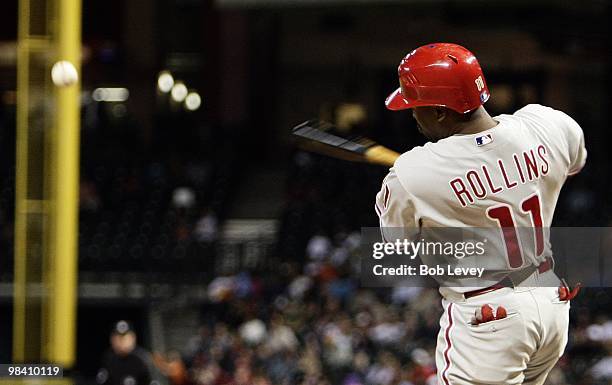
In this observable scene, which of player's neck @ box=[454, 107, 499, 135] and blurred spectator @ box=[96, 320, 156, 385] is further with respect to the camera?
blurred spectator @ box=[96, 320, 156, 385]

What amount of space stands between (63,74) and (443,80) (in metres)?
3.36

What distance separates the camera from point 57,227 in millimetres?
6512

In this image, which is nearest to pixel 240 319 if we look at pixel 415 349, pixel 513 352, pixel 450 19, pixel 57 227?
pixel 415 349

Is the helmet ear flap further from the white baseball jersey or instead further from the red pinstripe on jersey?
the red pinstripe on jersey

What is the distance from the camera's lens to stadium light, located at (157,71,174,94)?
19516 millimetres

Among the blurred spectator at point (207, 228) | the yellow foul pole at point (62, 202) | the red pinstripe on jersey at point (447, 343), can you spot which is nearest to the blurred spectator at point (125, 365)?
the yellow foul pole at point (62, 202)

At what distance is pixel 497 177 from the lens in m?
3.39

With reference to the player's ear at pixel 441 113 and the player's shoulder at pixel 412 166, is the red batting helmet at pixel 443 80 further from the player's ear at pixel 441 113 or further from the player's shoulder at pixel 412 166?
the player's shoulder at pixel 412 166

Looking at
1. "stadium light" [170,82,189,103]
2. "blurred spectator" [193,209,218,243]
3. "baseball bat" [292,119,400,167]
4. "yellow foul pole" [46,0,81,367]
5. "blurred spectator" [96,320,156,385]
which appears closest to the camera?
"baseball bat" [292,119,400,167]

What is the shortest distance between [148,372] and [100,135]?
9976mm

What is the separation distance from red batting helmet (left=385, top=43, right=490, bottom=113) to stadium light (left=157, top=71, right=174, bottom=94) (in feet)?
53.5

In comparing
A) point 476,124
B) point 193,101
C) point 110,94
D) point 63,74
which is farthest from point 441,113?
point 110,94

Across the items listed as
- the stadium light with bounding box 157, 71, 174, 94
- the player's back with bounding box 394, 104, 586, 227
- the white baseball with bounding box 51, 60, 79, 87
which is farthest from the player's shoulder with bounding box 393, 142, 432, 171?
the stadium light with bounding box 157, 71, 174, 94

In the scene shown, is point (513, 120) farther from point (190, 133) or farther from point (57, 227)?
point (190, 133)
